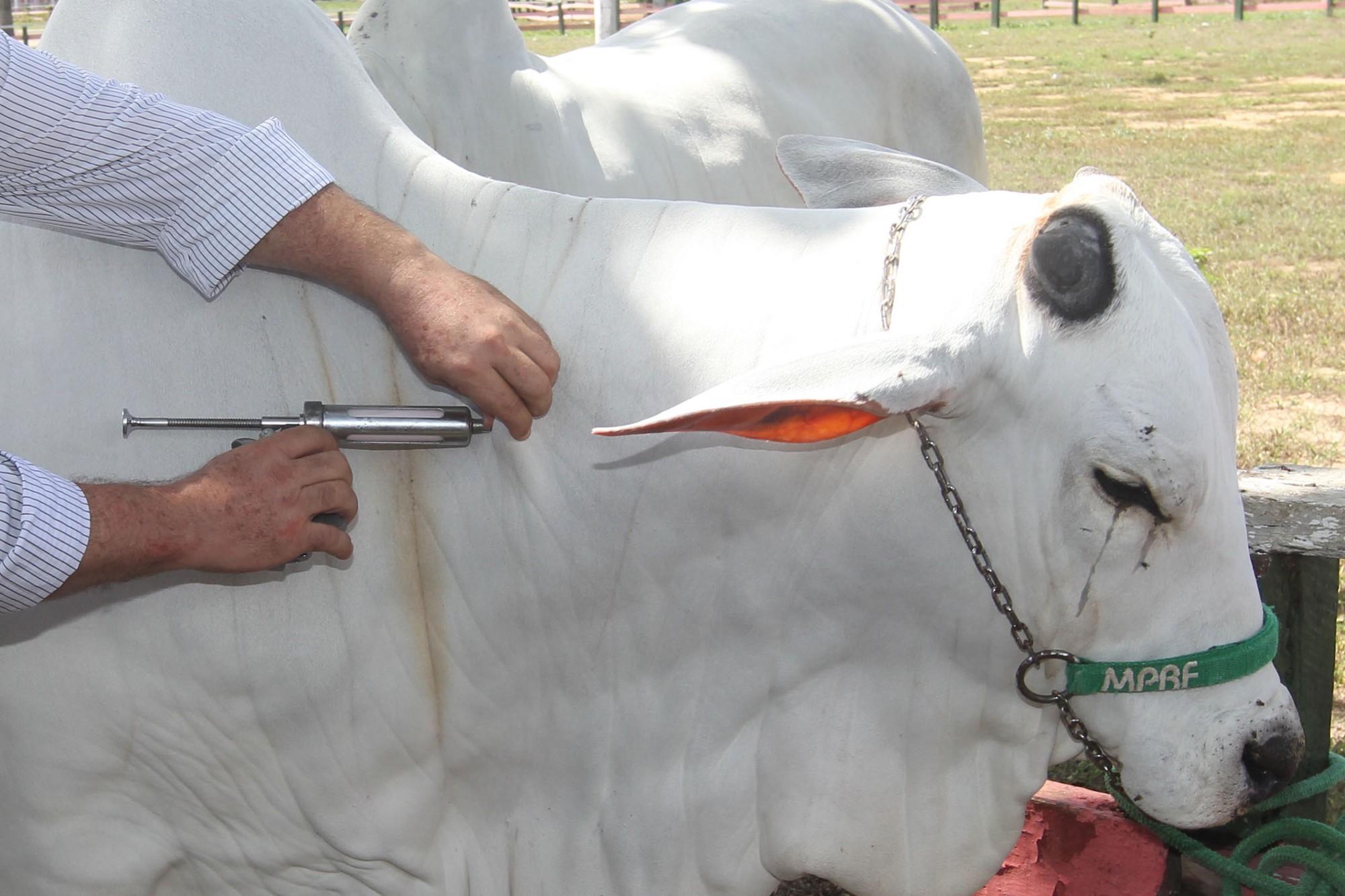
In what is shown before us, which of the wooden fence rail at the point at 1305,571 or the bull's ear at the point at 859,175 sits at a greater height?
the bull's ear at the point at 859,175

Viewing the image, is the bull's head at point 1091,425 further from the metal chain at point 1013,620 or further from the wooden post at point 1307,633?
the wooden post at point 1307,633

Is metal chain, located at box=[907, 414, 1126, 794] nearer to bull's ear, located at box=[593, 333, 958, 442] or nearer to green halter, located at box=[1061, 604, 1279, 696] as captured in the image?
green halter, located at box=[1061, 604, 1279, 696]

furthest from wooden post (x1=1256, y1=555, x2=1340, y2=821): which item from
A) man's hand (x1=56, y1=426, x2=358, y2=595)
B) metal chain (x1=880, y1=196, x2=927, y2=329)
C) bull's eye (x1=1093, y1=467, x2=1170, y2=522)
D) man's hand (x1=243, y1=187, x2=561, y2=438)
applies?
man's hand (x1=56, y1=426, x2=358, y2=595)

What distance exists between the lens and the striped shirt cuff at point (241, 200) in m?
1.73

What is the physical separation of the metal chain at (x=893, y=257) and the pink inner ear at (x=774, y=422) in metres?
0.14

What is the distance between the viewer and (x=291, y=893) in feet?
6.50

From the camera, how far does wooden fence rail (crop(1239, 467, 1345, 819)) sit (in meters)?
2.53

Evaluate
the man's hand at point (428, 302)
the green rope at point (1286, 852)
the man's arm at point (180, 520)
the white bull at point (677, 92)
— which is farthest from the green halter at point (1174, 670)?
the white bull at point (677, 92)

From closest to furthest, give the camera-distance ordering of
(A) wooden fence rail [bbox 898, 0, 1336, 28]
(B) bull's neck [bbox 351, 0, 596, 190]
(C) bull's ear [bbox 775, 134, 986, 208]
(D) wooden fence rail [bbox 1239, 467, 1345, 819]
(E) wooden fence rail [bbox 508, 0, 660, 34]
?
1. (C) bull's ear [bbox 775, 134, 986, 208]
2. (D) wooden fence rail [bbox 1239, 467, 1345, 819]
3. (B) bull's neck [bbox 351, 0, 596, 190]
4. (A) wooden fence rail [bbox 898, 0, 1336, 28]
5. (E) wooden fence rail [bbox 508, 0, 660, 34]

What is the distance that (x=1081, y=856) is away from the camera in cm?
Answer: 285

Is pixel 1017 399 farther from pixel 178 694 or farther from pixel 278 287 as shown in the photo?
pixel 178 694

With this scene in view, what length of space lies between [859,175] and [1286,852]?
1.34 metres

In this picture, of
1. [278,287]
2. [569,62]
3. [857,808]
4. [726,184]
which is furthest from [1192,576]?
[569,62]

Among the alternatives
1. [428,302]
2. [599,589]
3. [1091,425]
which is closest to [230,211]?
[428,302]
